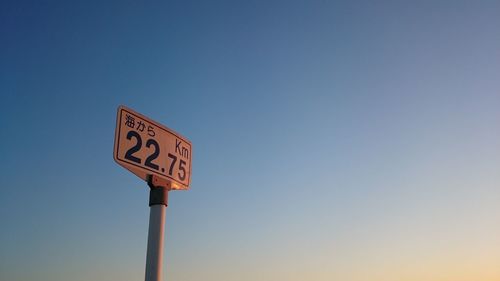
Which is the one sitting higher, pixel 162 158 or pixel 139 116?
pixel 139 116

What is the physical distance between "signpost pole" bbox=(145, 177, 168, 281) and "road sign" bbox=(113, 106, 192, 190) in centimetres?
14

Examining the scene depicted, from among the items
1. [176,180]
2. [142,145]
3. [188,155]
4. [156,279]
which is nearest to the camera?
[156,279]

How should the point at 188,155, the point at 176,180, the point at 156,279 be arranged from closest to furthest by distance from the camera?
the point at 156,279 → the point at 176,180 → the point at 188,155

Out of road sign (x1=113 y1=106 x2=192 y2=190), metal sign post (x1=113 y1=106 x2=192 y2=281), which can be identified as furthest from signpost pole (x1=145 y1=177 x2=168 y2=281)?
road sign (x1=113 y1=106 x2=192 y2=190)

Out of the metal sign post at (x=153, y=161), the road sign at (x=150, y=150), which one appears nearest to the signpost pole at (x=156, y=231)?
the metal sign post at (x=153, y=161)

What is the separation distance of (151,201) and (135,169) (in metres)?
0.30

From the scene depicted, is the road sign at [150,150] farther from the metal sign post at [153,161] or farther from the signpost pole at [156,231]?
the signpost pole at [156,231]

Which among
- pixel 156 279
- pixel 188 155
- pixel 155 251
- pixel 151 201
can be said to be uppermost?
pixel 188 155

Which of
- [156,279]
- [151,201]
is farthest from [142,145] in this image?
[156,279]

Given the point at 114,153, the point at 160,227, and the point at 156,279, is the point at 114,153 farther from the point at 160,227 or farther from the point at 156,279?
the point at 156,279

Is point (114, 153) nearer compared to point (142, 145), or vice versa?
point (114, 153)

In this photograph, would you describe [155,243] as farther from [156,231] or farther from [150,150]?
[150,150]

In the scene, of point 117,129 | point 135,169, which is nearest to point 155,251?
point 135,169

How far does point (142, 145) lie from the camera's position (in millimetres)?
3414
